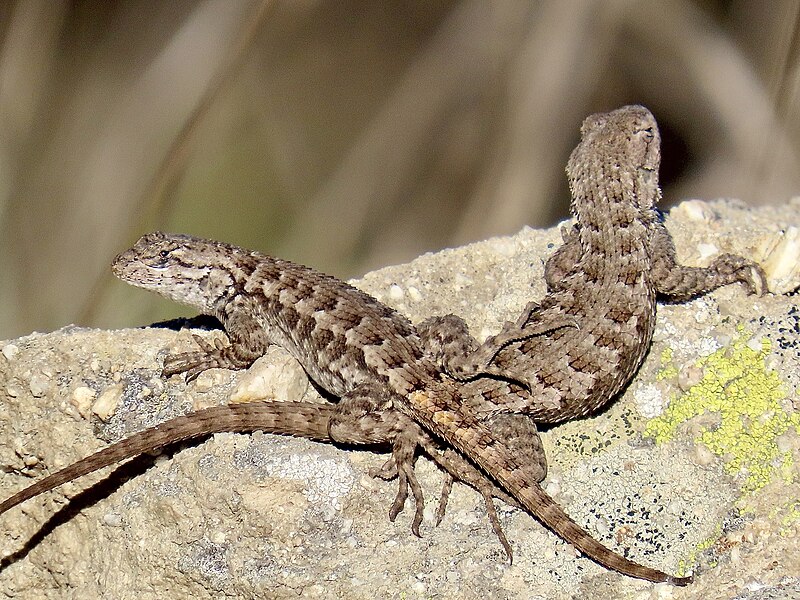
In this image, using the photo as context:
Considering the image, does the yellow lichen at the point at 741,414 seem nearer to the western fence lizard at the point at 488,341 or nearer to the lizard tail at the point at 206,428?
the western fence lizard at the point at 488,341

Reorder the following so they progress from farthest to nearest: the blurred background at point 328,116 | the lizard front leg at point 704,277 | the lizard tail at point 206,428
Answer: the blurred background at point 328,116, the lizard front leg at point 704,277, the lizard tail at point 206,428

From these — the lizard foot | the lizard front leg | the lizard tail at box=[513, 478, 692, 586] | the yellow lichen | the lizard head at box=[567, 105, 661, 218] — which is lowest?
the lizard tail at box=[513, 478, 692, 586]

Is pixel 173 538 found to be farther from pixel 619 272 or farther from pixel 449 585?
pixel 619 272

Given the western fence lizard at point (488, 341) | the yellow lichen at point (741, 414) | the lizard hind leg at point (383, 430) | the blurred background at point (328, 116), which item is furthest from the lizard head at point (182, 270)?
the yellow lichen at point (741, 414)

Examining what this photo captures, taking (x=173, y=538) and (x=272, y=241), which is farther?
(x=272, y=241)

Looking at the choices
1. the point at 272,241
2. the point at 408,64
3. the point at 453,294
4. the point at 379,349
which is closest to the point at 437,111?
the point at 408,64

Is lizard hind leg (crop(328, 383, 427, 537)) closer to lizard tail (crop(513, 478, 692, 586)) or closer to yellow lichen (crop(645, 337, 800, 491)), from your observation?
lizard tail (crop(513, 478, 692, 586))

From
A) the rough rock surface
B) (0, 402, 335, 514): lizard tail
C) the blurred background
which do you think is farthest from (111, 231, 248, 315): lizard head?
the blurred background

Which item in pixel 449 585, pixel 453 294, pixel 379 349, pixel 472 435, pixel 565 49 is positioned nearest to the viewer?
pixel 449 585
